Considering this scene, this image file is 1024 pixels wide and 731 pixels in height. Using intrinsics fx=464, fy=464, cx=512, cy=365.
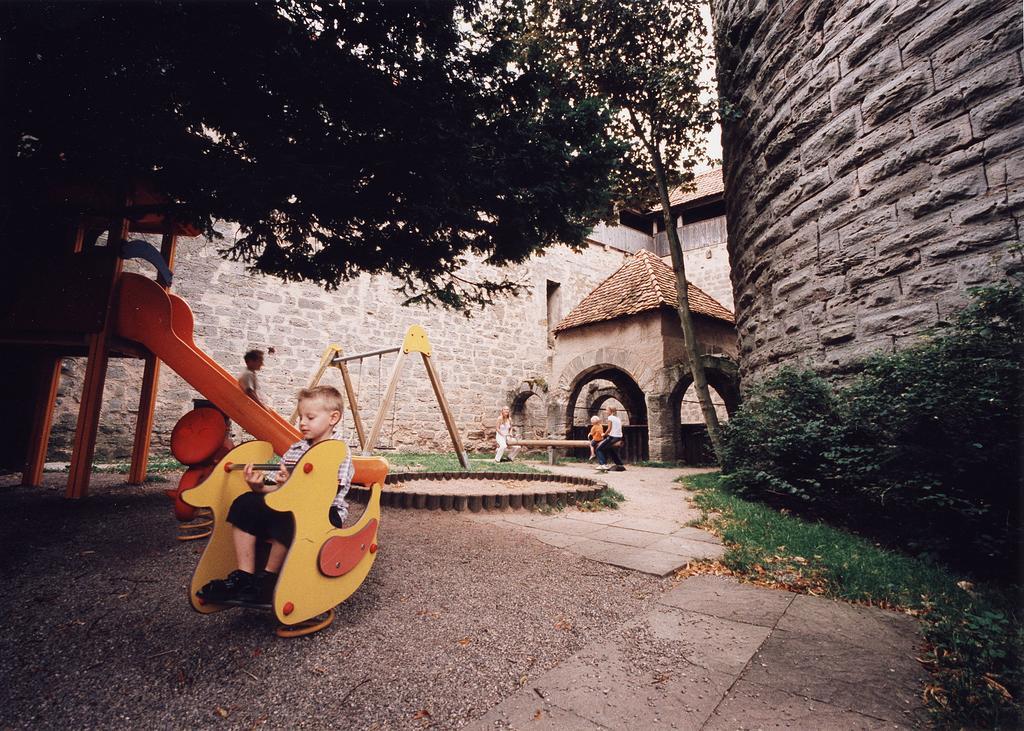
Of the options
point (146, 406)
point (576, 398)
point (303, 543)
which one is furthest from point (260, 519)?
point (576, 398)

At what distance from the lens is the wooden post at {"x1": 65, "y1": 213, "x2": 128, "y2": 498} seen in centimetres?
383

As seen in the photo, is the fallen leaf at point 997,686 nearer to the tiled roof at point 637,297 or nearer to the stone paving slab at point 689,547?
the stone paving slab at point 689,547

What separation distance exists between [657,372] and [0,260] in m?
10.5

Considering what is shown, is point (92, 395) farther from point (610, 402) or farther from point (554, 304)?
point (610, 402)

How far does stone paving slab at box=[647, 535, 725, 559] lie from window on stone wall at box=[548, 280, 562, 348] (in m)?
11.5

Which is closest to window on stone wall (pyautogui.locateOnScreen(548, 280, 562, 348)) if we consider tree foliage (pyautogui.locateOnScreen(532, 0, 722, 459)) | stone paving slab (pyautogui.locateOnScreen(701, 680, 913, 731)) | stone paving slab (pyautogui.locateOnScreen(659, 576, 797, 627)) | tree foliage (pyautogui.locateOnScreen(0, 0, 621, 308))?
tree foliage (pyautogui.locateOnScreen(532, 0, 722, 459))

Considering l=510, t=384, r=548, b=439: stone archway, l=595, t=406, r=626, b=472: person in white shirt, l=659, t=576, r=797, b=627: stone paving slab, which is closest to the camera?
l=659, t=576, r=797, b=627: stone paving slab

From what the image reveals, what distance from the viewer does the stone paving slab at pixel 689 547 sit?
318cm

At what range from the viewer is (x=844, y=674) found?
165 cm

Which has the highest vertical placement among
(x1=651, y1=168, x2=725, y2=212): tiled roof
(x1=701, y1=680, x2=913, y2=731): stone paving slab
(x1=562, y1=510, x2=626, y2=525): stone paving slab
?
(x1=651, y1=168, x2=725, y2=212): tiled roof

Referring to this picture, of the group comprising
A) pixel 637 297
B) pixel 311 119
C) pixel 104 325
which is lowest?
pixel 104 325

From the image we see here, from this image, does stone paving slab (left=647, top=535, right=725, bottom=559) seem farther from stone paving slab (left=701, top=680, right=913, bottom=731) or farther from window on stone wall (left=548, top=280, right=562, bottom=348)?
window on stone wall (left=548, top=280, right=562, bottom=348)

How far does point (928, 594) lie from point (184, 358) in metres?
→ 5.22

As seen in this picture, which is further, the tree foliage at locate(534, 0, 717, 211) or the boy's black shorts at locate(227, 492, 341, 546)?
the tree foliage at locate(534, 0, 717, 211)
